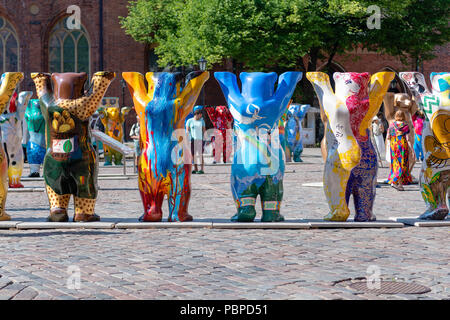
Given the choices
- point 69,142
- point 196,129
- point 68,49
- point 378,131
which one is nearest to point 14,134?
point 69,142

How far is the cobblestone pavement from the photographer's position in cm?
525

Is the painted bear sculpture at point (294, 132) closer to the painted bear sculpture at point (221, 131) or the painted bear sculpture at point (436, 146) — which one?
the painted bear sculpture at point (221, 131)

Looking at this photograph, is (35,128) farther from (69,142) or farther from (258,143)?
(258,143)

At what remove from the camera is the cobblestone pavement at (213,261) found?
525cm

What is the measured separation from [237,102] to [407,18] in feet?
91.3

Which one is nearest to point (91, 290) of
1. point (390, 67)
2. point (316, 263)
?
point (316, 263)

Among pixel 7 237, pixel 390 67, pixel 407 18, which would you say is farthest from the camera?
pixel 390 67

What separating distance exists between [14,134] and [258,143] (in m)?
6.70

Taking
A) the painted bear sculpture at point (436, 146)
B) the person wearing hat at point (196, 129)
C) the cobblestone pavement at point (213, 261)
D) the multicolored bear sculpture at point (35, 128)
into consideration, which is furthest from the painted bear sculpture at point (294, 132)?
the painted bear sculpture at point (436, 146)

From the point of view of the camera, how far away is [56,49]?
40.2 m

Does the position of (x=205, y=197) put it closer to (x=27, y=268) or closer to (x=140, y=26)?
(x=27, y=268)

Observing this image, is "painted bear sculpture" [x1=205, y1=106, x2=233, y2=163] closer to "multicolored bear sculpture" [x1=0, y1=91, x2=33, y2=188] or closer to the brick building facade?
"multicolored bear sculpture" [x1=0, y1=91, x2=33, y2=188]

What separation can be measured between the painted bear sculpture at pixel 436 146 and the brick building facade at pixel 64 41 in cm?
Result: 3116

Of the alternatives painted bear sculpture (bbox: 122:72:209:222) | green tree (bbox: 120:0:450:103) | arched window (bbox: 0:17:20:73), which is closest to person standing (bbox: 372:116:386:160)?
green tree (bbox: 120:0:450:103)
